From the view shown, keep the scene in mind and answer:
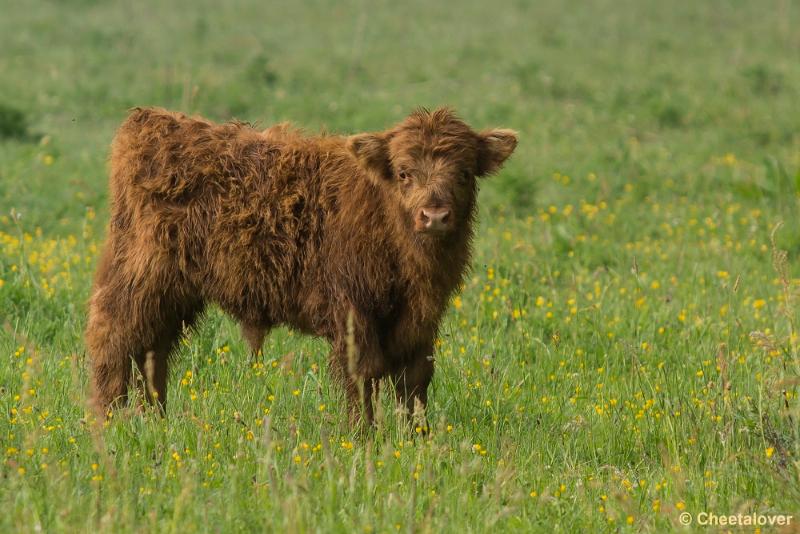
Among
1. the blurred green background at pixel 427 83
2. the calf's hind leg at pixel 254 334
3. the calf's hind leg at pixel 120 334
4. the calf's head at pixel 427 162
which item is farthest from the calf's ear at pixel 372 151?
the blurred green background at pixel 427 83

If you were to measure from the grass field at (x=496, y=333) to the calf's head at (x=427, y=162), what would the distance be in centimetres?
97

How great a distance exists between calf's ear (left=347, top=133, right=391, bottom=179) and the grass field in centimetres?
99

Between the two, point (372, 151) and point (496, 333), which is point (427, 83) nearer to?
point (496, 333)

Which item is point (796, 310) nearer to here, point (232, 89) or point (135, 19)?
point (232, 89)

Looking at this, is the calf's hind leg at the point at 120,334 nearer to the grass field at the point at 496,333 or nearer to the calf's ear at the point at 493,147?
the grass field at the point at 496,333

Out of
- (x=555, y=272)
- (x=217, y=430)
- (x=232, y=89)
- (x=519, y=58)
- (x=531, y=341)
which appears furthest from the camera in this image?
(x=519, y=58)

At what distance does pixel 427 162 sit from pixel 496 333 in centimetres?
159

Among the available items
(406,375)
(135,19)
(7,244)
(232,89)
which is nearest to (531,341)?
(406,375)

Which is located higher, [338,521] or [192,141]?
[192,141]

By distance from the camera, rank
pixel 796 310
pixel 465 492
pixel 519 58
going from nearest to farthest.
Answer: pixel 465 492
pixel 796 310
pixel 519 58

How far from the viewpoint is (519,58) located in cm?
1948

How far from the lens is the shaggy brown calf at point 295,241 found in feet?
19.1

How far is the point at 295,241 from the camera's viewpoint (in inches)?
234

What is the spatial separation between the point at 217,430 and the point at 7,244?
13.5 ft
